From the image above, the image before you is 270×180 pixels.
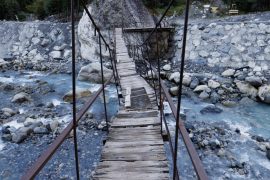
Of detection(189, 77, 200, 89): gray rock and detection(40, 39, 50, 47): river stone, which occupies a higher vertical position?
detection(40, 39, 50, 47): river stone

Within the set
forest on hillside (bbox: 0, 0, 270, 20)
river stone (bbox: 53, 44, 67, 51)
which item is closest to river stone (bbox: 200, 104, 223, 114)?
river stone (bbox: 53, 44, 67, 51)

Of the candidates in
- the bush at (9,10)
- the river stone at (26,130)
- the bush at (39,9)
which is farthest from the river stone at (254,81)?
the bush at (9,10)

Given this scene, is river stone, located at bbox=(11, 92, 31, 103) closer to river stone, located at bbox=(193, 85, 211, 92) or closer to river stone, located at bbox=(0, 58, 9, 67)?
river stone, located at bbox=(193, 85, 211, 92)

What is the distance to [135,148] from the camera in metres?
3.23

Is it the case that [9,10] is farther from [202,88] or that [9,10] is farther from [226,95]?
[226,95]

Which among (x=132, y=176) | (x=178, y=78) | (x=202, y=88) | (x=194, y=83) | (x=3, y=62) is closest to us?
Result: (x=132, y=176)

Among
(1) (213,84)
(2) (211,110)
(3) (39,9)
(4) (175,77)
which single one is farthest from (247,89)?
(3) (39,9)

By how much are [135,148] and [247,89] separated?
7.26 m

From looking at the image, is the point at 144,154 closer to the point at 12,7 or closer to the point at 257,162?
the point at 257,162

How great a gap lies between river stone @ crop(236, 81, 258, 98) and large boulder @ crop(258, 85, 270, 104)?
0.22 meters

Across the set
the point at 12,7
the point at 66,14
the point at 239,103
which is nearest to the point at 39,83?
the point at 239,103

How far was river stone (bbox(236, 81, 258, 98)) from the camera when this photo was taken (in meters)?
9.36

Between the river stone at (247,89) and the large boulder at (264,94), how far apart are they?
0.71ft

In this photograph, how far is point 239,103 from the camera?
890cm
